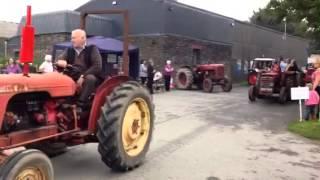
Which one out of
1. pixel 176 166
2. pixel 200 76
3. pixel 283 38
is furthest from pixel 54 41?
pixel 283 38

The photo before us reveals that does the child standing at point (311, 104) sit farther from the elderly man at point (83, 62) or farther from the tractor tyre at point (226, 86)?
the tractor tyre at point (226, 86)

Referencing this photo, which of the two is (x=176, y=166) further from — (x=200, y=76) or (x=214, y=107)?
(x=200, y=76)

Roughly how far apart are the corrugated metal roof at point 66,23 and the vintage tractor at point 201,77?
5891mm

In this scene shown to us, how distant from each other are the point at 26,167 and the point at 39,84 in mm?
1242

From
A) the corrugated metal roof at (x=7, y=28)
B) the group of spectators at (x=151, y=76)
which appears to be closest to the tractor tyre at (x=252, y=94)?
the group of spectators at (x=151, y=76)

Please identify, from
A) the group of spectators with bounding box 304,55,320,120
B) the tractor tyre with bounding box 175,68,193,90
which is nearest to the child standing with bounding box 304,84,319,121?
the group of spectators with bounding box 304,55,320,120

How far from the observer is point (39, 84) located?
20.7 feet

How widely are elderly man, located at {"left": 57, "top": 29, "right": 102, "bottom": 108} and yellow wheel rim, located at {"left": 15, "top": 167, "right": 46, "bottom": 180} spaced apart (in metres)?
1.57

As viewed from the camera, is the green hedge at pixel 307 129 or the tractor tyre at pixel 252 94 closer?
the green hedge at pixel 307 129

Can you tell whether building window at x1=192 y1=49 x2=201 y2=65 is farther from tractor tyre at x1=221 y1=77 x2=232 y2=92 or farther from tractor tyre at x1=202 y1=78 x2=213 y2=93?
tractor tyre at x1=202 y1=78 x2=213 y2=93

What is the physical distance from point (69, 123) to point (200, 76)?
798 inches

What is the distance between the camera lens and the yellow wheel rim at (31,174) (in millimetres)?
5402

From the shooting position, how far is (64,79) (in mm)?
6777

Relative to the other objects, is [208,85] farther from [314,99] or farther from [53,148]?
[53,148]
